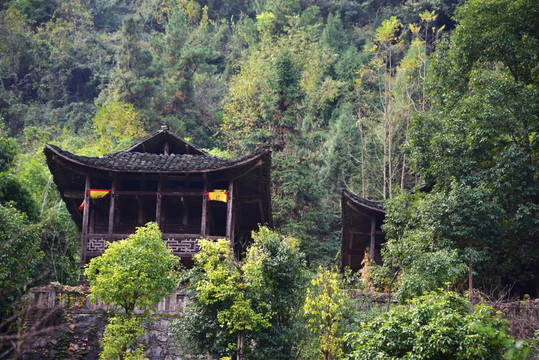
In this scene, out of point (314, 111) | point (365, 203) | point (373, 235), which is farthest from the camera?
point (314, 111)

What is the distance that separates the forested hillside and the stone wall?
1041 millimetres

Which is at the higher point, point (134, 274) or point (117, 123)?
point (117, 123)

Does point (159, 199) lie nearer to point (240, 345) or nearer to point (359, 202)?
point (359, 202)

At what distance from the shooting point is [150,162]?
2211 cm

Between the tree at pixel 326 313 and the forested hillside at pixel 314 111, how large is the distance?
189cm

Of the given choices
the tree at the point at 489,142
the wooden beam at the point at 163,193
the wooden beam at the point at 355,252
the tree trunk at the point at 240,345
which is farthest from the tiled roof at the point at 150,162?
the tree trunk at the point at 240,345

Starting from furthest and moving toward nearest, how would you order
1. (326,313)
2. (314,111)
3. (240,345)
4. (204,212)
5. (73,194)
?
(314,111), (73,194), (204,212), (326,313), (240,345)

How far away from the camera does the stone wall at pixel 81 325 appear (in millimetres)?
16328

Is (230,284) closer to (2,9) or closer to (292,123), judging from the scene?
(292,123)

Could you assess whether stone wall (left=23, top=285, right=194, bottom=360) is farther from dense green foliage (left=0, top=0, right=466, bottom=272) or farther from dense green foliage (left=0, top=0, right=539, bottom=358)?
dense green foliage (left=0, top=0, right=466, bottom=272)

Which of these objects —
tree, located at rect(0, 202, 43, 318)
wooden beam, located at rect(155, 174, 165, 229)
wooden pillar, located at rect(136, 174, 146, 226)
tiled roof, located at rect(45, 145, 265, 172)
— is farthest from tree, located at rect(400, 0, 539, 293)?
tree, located at rect(0, 202, 43, 318)

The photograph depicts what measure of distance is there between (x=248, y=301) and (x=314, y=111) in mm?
28925

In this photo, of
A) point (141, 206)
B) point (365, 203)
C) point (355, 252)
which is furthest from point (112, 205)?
point (355, 252)

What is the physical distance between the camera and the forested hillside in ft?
58.9
